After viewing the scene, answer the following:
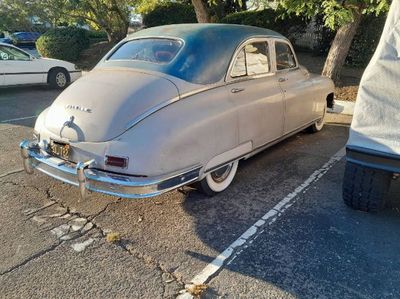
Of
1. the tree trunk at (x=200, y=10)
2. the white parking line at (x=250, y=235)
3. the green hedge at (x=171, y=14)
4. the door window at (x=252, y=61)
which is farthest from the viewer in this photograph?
the green hedge at (x=171, y=14)

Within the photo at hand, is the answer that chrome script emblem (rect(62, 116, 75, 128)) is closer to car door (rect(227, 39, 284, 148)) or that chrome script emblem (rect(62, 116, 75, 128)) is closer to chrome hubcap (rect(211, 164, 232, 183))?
chrome hubcap (rect(211, 164, 232, 183))

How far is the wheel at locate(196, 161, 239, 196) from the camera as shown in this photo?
150 inches

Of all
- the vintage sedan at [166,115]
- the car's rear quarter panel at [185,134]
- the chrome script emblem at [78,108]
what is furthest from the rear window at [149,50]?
the chrome script emblem at [78,108]

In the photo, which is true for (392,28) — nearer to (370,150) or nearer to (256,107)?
(370,150)

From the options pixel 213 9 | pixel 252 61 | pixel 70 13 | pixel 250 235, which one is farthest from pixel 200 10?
pixel 250 235

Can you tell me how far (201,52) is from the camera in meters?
3.76

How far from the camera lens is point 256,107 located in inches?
161

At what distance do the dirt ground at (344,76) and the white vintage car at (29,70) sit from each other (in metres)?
7.48

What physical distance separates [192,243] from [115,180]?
0.87 m

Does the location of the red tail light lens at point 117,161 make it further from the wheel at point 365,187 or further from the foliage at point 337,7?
the foliage at point 337,7

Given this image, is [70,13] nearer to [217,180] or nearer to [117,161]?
[217,180]

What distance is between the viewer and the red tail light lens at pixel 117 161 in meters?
3.04

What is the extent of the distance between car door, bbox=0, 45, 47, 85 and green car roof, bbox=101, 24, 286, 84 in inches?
273

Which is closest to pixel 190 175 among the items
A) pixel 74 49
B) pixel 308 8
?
pixel 308 8
